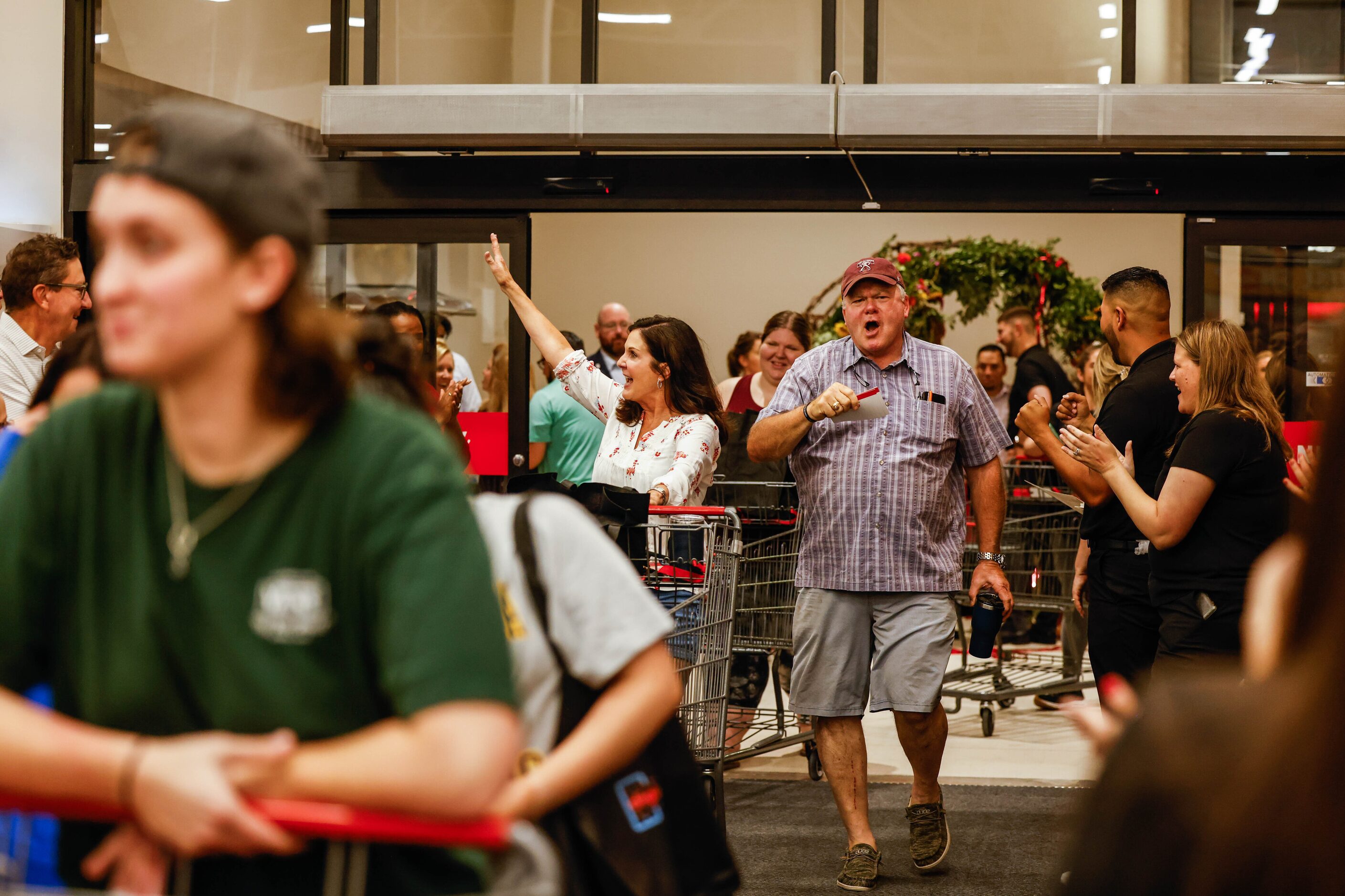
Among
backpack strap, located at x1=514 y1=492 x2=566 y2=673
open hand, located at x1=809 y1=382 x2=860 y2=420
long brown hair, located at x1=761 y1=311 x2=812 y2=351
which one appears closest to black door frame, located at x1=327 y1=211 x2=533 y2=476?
long brown hair, located at x1=761 y1=311 x2=812 y2=351

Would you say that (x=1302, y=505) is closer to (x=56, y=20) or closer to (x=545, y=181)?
(x=545, y=181)

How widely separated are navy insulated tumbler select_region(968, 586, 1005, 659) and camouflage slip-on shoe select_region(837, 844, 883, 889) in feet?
2.53

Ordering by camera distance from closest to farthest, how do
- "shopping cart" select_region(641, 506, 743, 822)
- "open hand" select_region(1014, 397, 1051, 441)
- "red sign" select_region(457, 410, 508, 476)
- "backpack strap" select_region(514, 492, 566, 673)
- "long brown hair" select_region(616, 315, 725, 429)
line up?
"backpack strap" select_region(514, 492, 566, 673)
"shopping cart" select_region(641, 506, 743, 822)
"open hand" select_region(1014, 397, 1051, 441)
"long brown hair" select_region(616, 315, 725, 429)
"red sign" select_region(457, 410, 508, 476)

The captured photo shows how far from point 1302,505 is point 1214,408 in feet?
9.87

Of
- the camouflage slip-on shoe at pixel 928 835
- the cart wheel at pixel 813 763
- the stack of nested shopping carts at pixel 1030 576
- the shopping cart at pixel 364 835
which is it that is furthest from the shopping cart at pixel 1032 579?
the shopping cart at pixel 364 835

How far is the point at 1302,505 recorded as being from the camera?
0.90m

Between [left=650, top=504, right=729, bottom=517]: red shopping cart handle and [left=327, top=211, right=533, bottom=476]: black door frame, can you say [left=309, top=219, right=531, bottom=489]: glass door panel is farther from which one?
[left=650, top=504, right=729, bottom=517]: red shopping cart handle

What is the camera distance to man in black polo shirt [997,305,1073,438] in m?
8.11

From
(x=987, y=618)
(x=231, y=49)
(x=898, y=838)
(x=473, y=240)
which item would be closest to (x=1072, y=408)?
(x=987, y=618)

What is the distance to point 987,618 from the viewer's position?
4.25 meters

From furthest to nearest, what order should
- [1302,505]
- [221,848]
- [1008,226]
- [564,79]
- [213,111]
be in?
[1008,226] < [564,79] < [213,111] < [221,848] < [1302,505]

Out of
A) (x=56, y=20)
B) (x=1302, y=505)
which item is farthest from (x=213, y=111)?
(x=56, y=20)

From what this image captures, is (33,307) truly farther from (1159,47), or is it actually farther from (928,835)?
(1159,47)

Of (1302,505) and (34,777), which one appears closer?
(1302,505)
